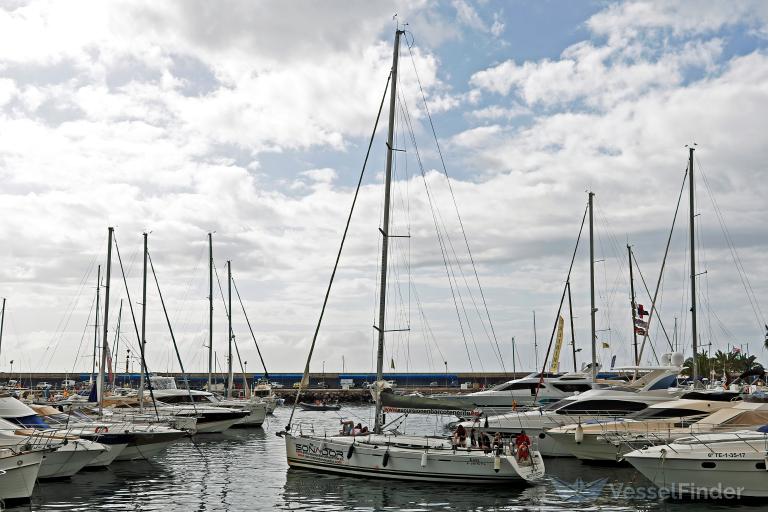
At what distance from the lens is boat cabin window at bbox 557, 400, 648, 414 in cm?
3584

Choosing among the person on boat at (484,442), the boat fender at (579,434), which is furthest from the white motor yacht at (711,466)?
the boat fender at (579,434)

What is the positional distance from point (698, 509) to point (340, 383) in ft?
418

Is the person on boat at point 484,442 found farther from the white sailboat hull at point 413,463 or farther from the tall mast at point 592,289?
the tall mast at point 592,289

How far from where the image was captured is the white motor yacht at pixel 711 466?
23.1 metres

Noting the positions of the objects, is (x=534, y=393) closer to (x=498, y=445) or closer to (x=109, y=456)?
(x=498, y=445)

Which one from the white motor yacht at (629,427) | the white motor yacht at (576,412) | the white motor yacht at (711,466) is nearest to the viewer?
the white motor yacht at (711,466)

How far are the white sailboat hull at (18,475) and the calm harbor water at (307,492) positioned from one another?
48cm

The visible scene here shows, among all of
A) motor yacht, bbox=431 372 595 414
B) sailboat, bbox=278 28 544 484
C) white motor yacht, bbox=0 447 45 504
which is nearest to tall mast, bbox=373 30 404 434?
sailboat, bbox=278 28 544 484

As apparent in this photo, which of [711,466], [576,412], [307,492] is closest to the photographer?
[711,466]

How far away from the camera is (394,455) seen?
27.3 meters

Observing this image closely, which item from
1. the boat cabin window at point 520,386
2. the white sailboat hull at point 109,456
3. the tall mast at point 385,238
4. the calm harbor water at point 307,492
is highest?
the tall mast at point 385,238

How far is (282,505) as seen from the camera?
24.2 meters

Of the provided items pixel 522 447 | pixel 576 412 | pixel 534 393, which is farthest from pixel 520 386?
pixel 522 447

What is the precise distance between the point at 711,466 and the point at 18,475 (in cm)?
2076
